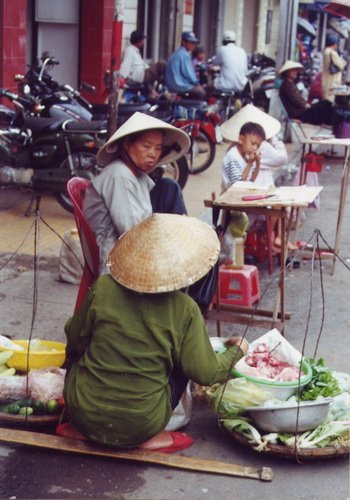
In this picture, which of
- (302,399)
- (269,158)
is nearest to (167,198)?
(302,399)

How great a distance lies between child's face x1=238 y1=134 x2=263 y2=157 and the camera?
651 centimetres

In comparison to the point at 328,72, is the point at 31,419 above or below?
below

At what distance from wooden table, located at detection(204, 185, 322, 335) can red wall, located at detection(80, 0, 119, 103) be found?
771 centimetres

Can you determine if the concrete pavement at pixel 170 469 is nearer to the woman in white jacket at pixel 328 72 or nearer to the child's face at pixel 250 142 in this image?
the child's face at pixel 250 142

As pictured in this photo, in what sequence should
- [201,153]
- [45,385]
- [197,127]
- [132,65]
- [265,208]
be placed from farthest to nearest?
[132,65], [201,153], [197,127], [265,208], [45,385]

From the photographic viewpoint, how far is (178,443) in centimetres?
412

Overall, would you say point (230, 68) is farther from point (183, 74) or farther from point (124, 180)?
point (124, 180)

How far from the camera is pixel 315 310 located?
6.32 metres

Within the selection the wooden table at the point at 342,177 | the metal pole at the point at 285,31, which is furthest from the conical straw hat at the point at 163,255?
the metal pole at the point at 285,31

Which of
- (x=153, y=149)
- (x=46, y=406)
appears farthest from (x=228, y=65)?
(x=46, y=406)

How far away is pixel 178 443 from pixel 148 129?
171 cm

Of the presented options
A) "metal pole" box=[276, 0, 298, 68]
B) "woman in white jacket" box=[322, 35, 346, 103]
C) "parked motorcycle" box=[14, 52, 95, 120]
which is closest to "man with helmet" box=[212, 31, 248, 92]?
"metal pole" box=[276, 0, 298, 68]

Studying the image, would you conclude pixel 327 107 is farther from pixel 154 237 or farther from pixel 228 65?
pixel 154 237

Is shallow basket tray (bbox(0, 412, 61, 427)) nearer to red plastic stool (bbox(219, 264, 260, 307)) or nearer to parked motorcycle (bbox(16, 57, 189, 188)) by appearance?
red plastic stool (bbox(219, 264, 260, 307))
